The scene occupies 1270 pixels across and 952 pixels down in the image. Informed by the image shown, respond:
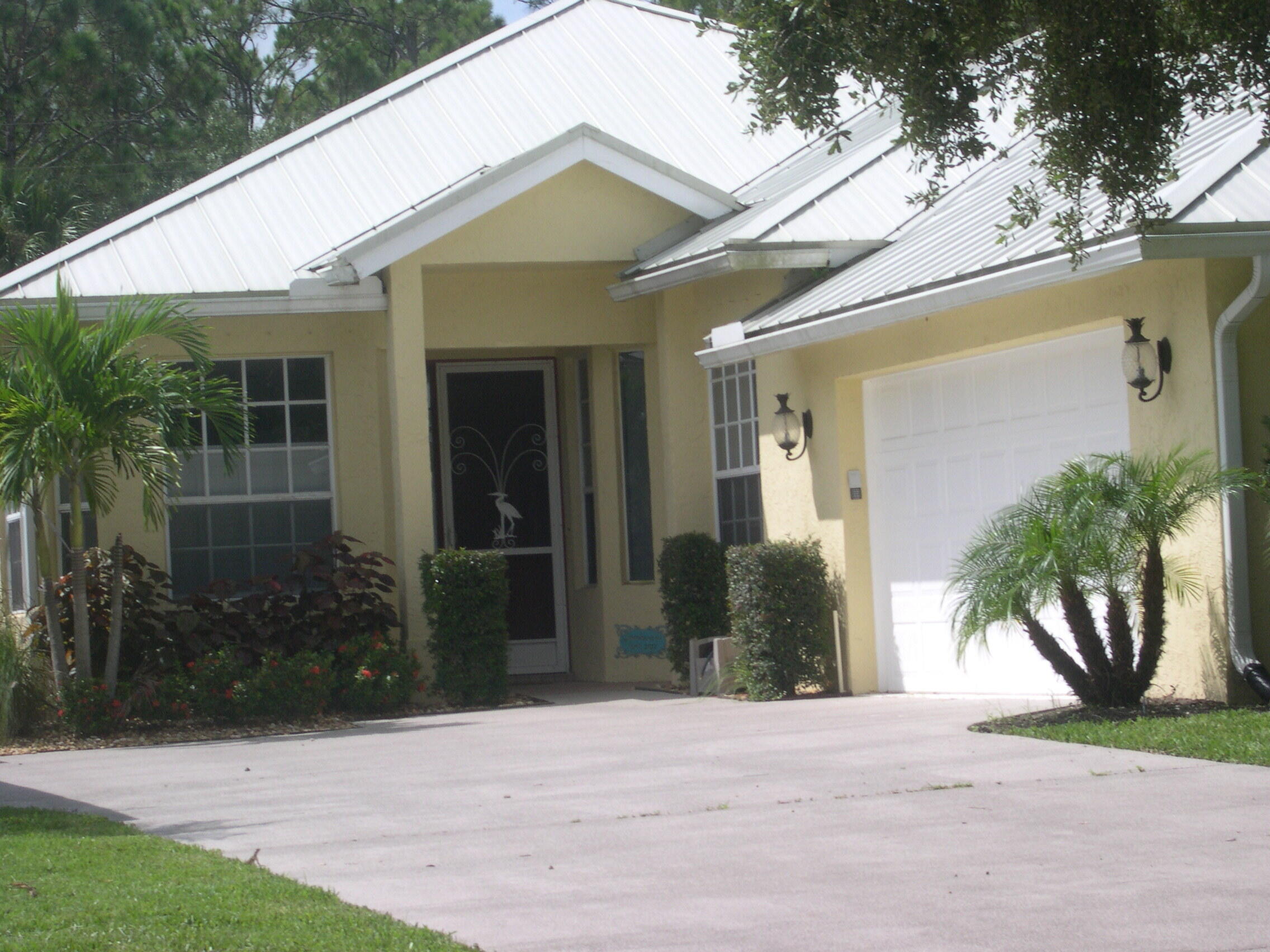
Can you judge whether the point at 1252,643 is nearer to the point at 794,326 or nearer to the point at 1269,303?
the point at 1269,303

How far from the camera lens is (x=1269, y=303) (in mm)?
9062

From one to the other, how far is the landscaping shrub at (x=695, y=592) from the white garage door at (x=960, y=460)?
1.64 meters

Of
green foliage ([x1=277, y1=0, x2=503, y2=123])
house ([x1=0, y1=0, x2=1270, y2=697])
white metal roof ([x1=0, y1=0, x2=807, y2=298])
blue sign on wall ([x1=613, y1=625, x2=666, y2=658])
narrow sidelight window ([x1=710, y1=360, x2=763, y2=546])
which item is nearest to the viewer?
house ([x1=0, y1=0, x2=1270, y2=697])

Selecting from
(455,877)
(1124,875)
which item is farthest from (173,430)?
(1124,875)

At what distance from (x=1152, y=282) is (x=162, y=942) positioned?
6.90 m

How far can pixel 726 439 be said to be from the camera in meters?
13.6

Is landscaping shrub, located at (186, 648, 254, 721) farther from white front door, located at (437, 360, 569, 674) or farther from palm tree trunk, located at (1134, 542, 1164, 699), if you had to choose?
palm tree trunk, located at (1134, 542, 1164, 699)

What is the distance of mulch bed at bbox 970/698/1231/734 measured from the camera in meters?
8.79

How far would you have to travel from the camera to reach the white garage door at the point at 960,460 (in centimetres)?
997

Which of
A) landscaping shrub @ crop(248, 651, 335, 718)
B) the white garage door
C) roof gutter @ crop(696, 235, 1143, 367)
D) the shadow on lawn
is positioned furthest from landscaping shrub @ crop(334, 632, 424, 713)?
the white garage door

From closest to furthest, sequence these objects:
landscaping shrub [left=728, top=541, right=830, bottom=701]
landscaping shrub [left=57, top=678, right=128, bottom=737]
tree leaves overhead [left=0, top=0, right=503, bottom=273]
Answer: landscaping shrub [left=57, top=678, right=128, bottom=737] < landscaping shrub [left=728, top=541, right=830, bottom=701] < tree leaves overhead [left=0, top=0, right=503, bottom=273]

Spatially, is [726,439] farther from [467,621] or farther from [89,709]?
[89,709]

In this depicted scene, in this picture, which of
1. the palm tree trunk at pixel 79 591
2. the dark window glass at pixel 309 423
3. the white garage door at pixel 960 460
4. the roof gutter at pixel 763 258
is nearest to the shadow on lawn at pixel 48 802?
the palm tree trunk at pixel 79 591

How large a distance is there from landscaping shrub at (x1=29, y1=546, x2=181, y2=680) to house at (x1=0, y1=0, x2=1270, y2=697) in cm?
128
